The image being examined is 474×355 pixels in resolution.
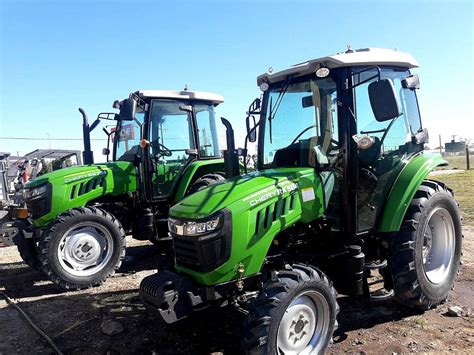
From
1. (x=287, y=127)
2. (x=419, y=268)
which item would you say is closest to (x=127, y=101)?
(x=287, y=127)

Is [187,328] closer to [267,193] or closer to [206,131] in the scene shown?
[267,193]

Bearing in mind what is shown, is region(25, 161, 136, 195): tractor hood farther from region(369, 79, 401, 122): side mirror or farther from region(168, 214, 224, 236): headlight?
region(369, 79, 401, 122): side mirror

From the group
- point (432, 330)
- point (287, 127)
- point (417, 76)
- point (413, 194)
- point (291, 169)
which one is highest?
point (417, 76)

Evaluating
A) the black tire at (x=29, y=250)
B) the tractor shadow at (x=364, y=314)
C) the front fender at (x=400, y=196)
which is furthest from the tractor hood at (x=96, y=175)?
the front fender at (x=400, y=196)

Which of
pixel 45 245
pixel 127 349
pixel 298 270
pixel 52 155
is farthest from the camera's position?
pixel 52 155

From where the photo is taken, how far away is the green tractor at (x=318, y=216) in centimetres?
313

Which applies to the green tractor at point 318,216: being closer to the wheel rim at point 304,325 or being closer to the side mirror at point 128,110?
the wheel rim at point 304,325

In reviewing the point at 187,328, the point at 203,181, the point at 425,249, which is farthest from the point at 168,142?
the point at 425,249

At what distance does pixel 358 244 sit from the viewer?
155 inches

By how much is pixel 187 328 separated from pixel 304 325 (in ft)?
3.96

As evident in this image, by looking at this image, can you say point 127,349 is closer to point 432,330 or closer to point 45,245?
point 45,245

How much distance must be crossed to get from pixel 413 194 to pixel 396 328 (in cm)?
122

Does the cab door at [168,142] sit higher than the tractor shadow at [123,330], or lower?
higher

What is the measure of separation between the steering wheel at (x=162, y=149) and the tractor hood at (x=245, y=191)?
3.09 m
